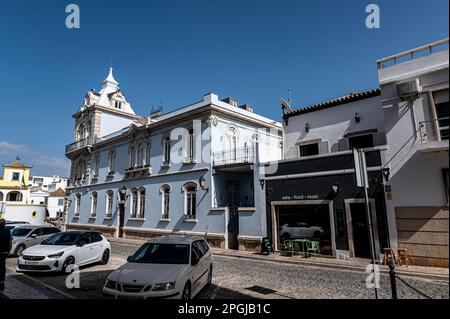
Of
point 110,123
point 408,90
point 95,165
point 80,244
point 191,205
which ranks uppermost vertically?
point 110,123

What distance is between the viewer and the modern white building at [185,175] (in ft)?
56.1

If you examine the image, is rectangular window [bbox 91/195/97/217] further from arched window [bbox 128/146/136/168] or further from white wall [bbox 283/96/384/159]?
white wall [bbox 283/96/384/159]

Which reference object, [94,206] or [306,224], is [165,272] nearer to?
[306,224]

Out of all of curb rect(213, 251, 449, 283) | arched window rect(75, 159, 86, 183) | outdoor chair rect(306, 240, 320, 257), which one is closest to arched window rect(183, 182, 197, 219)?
curb rect(213, 251, 449, 283)

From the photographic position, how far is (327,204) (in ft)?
43.1

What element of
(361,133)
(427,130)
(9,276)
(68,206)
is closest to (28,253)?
(9,276)

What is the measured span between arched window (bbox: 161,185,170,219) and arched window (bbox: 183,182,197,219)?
2.09 m

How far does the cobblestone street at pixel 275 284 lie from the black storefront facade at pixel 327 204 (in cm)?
217

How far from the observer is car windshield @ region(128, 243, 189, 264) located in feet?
23.0

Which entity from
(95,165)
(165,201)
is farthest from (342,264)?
(95,165)

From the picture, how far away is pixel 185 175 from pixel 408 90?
1399 centimetres

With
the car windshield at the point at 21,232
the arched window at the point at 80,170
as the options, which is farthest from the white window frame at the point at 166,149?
the arched window at the point at 80,170

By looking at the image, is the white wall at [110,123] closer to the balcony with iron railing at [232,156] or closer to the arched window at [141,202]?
the arched window at [141,202]
